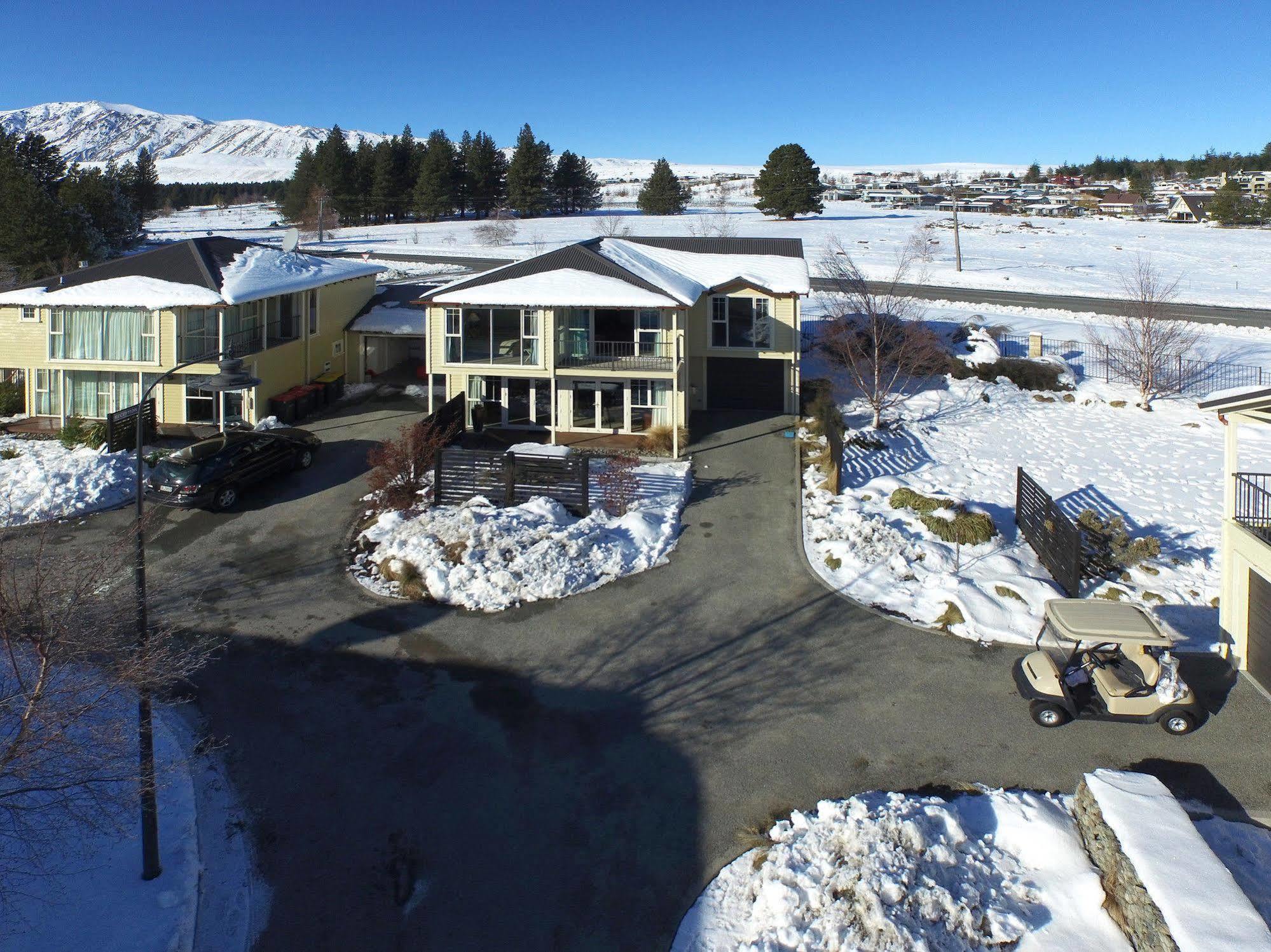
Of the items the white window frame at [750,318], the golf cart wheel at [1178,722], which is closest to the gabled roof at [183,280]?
the white window frame at [750,318]

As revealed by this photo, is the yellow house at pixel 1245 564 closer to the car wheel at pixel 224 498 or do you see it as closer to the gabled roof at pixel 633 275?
the gabled roof at pixel 633 275

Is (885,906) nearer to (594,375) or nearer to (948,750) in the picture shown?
(948,750)


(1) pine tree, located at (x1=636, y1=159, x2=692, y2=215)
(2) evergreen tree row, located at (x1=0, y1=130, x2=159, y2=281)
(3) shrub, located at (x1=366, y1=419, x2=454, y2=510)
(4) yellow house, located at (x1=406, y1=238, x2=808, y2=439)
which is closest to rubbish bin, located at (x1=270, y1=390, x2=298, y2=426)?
(4) yellow house, located at (x1=406, y1=238, x2=808, y2=439)

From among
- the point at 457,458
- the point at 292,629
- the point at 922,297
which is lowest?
the point at 292,629

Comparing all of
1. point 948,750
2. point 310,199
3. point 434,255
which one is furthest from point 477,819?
point 310,199

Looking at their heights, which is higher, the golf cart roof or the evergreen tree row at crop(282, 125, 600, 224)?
the evergreen tree row at crop(282, 125, 600, 224)

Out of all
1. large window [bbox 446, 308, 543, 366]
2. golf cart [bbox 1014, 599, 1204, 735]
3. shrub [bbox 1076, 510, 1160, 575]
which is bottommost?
golf cart [bbox 1014, 599, 1204, 735]

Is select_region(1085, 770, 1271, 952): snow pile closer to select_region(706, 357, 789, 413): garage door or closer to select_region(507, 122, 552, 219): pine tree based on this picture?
select_region(706, 357, 789, 413): garage door
